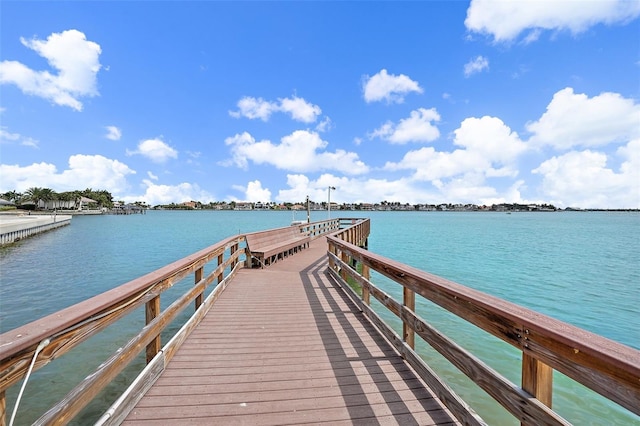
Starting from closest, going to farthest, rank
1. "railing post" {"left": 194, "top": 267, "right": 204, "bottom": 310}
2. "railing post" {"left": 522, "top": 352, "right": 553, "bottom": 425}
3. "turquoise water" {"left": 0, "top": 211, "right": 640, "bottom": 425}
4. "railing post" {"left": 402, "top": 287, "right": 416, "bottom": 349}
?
"railing post" {"left": 522, "top": 352, "right": 553, "bottom": 425} → "railing post" {"left": 402, "top": 287, "right": 416, "bottom": 349} → "turquoise water" {"left": 0, "top": 211, "right": 640, "bottom": 425} → "railing post" {"left": 194, "top": 267, "right": 204, "bottom": 310}

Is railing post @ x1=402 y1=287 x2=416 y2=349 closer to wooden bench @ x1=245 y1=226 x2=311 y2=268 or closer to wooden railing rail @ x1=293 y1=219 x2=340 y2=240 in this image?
wooden bench @ x1=245 y1=226 x2=311 y2=268

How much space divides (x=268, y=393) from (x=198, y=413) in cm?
54

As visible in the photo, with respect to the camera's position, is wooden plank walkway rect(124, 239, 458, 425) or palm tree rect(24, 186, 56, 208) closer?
wooden plank walkway rect(124, 239, 458, 425)

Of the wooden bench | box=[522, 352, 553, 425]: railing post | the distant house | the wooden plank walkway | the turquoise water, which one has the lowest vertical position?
the turquoise water

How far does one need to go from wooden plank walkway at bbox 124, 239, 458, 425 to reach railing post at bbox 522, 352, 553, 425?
83cm

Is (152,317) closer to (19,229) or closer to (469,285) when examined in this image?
(469,285)

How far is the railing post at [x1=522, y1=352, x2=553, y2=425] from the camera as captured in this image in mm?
1501

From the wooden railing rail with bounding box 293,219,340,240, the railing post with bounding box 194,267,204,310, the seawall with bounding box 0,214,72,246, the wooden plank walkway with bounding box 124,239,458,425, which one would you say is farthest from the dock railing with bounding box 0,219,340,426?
the seawall with bounding box 0,214,72,246

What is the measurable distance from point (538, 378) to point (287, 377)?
1964 millimetres

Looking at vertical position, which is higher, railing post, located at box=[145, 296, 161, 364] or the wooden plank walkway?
railing post, located at box=[145, 296, 161, 364]

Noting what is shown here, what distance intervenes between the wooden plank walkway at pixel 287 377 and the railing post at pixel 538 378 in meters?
0.83

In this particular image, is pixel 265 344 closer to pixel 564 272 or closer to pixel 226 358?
pixel 226 358

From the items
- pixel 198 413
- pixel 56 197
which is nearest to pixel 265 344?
pixel 198 413

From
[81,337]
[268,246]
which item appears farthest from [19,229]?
[81,337]
